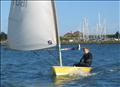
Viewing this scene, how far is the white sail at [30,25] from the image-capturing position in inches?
870

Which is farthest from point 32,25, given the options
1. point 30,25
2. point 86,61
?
point 86,61

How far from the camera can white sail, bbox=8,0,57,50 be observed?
22094 millimetres

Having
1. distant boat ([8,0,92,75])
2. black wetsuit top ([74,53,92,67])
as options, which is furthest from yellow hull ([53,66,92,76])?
distant boat ([8,0,92,75])

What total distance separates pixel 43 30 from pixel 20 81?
2717 mm

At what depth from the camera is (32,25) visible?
73.4 ft

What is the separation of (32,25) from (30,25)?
0.34ft

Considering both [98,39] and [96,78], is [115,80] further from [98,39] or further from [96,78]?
[98,39]

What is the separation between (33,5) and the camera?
22.2 meters

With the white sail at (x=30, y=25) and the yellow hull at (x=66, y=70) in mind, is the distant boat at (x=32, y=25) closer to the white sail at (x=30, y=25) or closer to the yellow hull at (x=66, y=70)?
the white sail at (x=30, y=25)

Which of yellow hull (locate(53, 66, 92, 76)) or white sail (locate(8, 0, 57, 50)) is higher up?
white sail (locate(8, 0, 57, 50))

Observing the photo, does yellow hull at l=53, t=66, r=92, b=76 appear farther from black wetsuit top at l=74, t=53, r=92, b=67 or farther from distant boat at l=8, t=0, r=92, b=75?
distant boat at l=8, t=0, r=92, b=75

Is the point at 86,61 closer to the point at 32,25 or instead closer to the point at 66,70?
the point at 66,70

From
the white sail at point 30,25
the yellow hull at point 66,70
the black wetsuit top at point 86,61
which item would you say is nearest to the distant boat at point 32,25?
the white sail at point 30,25

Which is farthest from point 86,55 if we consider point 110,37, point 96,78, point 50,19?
point 110,37
